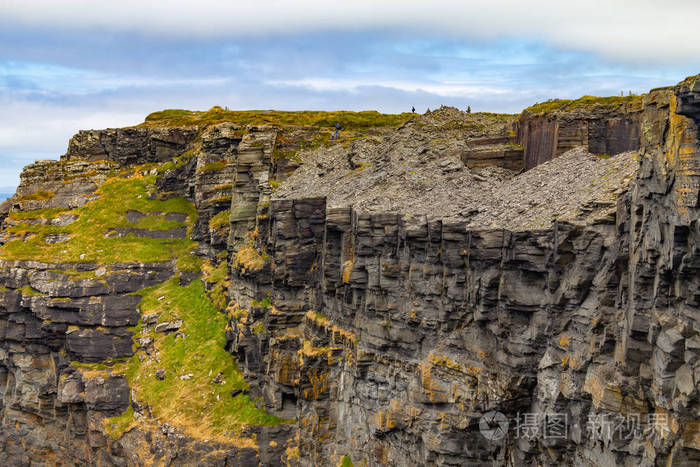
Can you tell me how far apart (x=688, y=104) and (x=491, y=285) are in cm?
1410

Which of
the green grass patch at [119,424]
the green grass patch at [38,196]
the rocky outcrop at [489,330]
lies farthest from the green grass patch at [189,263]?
the green grass patch at [38,196]

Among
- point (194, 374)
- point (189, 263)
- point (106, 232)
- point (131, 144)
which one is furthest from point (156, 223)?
point (194, 374)

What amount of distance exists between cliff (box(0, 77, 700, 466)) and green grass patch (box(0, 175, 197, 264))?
0.29 meters

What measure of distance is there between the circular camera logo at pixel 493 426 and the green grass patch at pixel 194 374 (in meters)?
21.3

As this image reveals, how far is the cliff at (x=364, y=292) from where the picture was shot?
84.3 ft

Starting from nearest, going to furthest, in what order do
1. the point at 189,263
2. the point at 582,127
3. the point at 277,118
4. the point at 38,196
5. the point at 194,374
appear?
the point at 582,127 → the point at 194,374 → the point at 189,263 → the point at 38,196 → the point at 277,118

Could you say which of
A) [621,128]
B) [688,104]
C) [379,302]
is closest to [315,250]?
[379,302]

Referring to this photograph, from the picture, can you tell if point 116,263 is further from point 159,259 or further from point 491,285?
point 491,285

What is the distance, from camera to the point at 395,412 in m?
39.6

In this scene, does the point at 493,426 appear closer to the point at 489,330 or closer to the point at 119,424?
the point at 489,330

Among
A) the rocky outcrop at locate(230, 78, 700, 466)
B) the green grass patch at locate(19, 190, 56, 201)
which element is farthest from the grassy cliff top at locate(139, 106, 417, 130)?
the rocky outcrop at locate(230, 78, 700, 466)

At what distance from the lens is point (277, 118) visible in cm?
8562

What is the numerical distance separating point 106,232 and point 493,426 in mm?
53175

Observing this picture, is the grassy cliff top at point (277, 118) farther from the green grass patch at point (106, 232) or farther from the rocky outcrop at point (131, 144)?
the green grass patch at point (106, 232)
